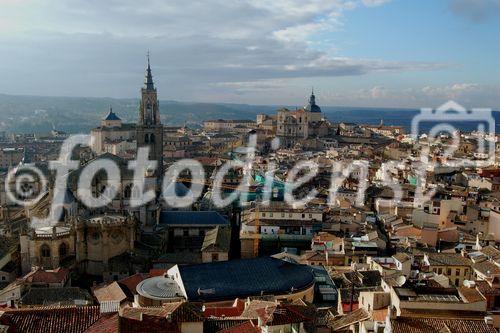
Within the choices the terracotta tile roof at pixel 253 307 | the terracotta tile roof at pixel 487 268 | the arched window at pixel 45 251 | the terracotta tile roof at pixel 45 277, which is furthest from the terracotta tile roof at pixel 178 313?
the arched window at pixel 45 251

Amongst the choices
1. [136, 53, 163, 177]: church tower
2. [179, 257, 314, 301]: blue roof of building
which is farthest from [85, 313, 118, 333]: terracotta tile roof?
[136, 53, 163, 177]: church tower

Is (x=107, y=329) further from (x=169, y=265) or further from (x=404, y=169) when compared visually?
(x=404, y=169)

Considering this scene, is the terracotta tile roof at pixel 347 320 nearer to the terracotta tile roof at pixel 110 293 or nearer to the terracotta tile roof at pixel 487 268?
the terracotta tile roof at pixel 487 268

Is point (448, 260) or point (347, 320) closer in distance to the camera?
point (347, 320)

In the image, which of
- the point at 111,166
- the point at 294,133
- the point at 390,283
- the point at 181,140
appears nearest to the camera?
the point at 390,283

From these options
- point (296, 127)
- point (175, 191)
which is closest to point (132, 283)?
point (175, 191)

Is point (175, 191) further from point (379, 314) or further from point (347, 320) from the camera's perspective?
point (379, 314)

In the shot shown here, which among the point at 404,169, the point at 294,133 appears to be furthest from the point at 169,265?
the point at 294,133
